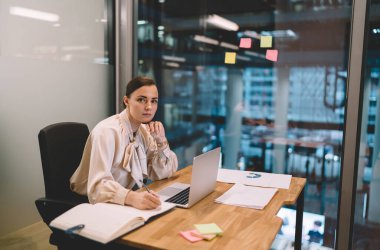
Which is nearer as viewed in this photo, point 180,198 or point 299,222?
point 180,198

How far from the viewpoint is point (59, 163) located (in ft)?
5.95

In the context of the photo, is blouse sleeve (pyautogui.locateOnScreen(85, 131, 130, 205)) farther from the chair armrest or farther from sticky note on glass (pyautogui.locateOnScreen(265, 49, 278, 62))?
sticky note on glass (pyautogui.locateOnScreen(265, 49, 278, 62))

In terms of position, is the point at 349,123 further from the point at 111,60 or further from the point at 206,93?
the point at 111,60

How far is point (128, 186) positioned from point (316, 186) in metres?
1.89

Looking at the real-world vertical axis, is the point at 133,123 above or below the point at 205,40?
below

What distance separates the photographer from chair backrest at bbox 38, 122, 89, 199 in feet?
5.69

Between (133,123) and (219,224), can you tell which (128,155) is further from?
(219,224)

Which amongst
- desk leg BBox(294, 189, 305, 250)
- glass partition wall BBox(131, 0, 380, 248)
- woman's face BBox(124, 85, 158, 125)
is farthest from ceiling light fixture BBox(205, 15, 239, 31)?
desk leg BBox(294, 189, 305, 250)

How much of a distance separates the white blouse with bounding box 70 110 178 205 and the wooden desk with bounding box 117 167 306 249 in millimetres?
Result: 243

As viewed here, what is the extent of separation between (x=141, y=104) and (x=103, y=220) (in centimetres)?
76

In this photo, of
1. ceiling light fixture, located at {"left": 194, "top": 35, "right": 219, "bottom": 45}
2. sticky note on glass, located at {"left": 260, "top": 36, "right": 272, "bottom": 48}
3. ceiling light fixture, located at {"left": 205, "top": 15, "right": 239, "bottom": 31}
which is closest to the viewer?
sticky note on glass, located at {"left": 260, "top": 36, "right": 272, "bottom": 48}

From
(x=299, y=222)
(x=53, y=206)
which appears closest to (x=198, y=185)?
(x=53, y=206)

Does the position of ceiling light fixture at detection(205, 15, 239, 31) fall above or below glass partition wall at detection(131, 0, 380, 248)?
above

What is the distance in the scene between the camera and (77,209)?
134cm
